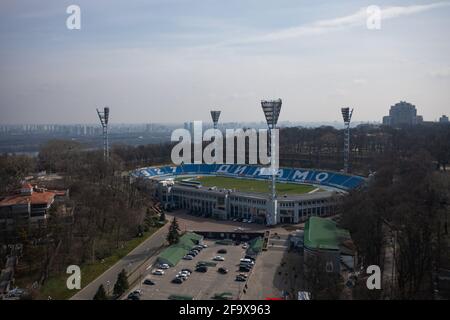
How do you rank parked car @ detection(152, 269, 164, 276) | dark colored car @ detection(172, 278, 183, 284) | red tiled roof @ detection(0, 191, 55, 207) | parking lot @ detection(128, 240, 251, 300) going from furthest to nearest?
1. red tiled roof @ detection(0, 191, 55, 207)
2. parked car @ detection(152, 269, 164, 276)
3. dark colored car @ detection(172, 278, 183, 284)
4. parking lot @ detection(128, 240, 251, 300)

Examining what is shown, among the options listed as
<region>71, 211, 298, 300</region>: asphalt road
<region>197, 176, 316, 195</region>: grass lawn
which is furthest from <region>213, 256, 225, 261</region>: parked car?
<region>197, 176, 316, 195</region>: grass lawn

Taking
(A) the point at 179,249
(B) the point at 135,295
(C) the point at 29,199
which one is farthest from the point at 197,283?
(C) the point at 29,199

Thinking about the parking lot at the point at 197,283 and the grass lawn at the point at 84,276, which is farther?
the parking lot at the point at 197,283

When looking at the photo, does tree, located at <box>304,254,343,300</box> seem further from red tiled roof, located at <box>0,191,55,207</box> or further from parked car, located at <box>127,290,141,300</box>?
red tiled roof, located at <box>0,191,55,207</box>

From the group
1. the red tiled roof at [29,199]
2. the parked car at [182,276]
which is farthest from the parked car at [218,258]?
the red tiled roof at [29,199]

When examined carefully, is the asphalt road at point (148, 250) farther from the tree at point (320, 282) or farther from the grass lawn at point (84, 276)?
the tree at point (320, 282)

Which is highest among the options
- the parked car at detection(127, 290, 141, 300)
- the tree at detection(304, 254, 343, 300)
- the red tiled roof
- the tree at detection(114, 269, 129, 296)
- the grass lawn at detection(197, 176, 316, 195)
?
the red tiled roof

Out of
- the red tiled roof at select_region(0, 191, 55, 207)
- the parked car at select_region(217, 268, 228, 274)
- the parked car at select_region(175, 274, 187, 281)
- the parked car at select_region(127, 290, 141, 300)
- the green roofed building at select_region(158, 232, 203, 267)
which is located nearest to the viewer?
the parked car at select_region(127, 290, 141, 300)

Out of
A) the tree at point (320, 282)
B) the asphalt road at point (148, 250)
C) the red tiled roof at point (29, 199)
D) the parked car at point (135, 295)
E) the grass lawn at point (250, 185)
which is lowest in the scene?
the asphalt road at point (148, 250)
